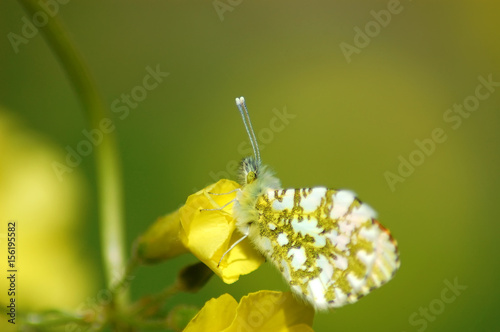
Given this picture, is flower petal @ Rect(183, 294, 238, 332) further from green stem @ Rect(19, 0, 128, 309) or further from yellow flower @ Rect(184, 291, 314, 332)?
green stem @ Rect(19, 0, 128, 309)

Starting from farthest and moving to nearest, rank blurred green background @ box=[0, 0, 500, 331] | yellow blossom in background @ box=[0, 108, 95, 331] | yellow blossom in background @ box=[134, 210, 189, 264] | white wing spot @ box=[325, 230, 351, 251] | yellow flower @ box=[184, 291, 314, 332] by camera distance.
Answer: blurred green background @ box=[0, 0, 500, 331]
yellow blossom in background @ box=[0, 108, 95, 331]
yellow blossom in background @ box=[134, 210, 189, 264]
white wing spot @ box=[325, 230, 351, 251]
yellow flower @ box=[184, 291, 314, 332]

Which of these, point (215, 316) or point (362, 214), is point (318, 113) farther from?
point (215, 316)

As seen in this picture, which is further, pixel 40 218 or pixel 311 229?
pixel 40 218

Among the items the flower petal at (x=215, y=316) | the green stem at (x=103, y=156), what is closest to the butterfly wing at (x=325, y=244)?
the flower petal at (x=215, y=316)

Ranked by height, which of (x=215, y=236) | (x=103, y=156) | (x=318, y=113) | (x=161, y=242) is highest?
(x=318, y=113)

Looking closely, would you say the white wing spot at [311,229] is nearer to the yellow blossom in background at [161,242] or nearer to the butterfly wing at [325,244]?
the butterfly wing at [325,244]

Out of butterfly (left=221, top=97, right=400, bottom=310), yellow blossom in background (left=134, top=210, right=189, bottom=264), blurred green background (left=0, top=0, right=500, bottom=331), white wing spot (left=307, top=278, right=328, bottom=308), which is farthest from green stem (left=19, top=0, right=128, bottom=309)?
blurred green background (left=0, top=0, right=500, bottom=331)

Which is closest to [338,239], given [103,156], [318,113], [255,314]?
[255,314]
